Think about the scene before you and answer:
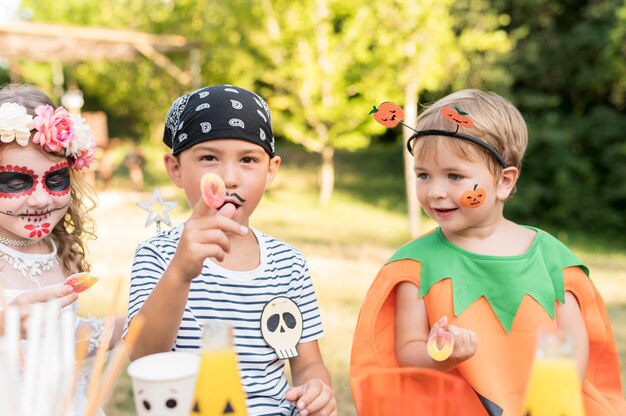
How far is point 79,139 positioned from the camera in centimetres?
236

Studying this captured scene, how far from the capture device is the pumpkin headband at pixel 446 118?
214 centimetres

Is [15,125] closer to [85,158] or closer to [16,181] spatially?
[16,181]

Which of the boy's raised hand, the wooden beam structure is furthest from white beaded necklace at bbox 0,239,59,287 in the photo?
the wooden beam structure

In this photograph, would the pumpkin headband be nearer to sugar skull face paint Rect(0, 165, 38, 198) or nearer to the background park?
sugar skull face paint Rect(0, 165, 38, 198)

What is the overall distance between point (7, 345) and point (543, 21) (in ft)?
49.6

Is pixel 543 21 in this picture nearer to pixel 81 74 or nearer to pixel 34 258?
pixel 34 258

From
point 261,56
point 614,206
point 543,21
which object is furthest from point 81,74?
point 614,206

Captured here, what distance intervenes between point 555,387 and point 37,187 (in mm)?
1698

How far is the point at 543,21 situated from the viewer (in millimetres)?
14539

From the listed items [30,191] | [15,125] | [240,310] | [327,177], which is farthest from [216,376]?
[327,177]

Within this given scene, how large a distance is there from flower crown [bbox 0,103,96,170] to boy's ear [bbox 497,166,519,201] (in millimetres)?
1475

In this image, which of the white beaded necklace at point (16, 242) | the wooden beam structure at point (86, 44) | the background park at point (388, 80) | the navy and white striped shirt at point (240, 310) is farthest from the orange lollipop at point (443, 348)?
the wooden beam structure at point (86, 44)

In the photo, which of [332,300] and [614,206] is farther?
[614,206]

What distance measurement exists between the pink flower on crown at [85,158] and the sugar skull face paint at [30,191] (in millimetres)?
127
